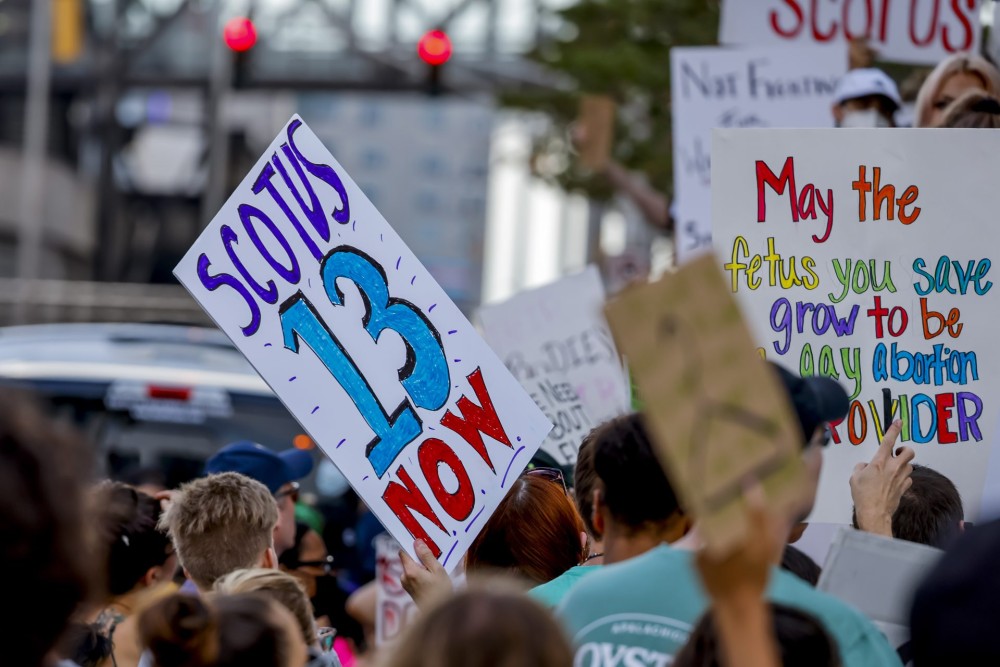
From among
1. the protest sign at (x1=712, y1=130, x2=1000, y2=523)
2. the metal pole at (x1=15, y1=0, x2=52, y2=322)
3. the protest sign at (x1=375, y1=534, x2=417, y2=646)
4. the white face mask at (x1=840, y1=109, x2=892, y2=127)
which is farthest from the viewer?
the metal pole at (x1=15, y1=0, x2=52, y2=322)

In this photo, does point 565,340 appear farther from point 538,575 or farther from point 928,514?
point 928,514

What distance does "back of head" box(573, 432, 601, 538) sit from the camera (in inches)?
134

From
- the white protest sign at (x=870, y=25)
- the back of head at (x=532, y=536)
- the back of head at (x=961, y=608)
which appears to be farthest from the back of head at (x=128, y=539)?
the white protest sign at (x=870, y=25)

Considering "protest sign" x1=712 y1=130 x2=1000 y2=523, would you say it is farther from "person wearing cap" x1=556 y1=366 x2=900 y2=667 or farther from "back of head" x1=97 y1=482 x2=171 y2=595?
"back of head" x1=97 y1=482 x2=171 y2=595

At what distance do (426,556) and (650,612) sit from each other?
1.02 meters

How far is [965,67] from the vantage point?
5457 mm

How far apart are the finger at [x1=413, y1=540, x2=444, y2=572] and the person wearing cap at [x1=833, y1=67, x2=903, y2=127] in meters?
3.14

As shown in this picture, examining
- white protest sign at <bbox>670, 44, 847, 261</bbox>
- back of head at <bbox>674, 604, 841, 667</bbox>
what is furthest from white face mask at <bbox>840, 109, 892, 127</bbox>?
back of head at <bbox>674, 604, 841, 667</bbox>

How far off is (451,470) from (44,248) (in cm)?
2545

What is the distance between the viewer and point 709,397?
Answer: 2.07 metres

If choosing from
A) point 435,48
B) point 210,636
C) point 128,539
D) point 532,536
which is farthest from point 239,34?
point 210,636

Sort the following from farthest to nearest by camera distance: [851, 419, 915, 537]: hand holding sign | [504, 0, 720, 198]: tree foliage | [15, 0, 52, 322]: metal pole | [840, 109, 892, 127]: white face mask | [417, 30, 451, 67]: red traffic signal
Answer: [15, 0, 52, 322]: metal pole < [417, 30, 451, 67]: red traffic signal < [504, 0, 720, 198]: tree foliage < [840, 109, 892, 127]: white face mask < [851, 419, 915, 537]: hand holding sign

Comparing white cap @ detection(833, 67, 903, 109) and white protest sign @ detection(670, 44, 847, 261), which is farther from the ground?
white cap @ detection(833, 67, 903, 109)

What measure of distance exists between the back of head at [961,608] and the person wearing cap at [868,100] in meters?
4.24
